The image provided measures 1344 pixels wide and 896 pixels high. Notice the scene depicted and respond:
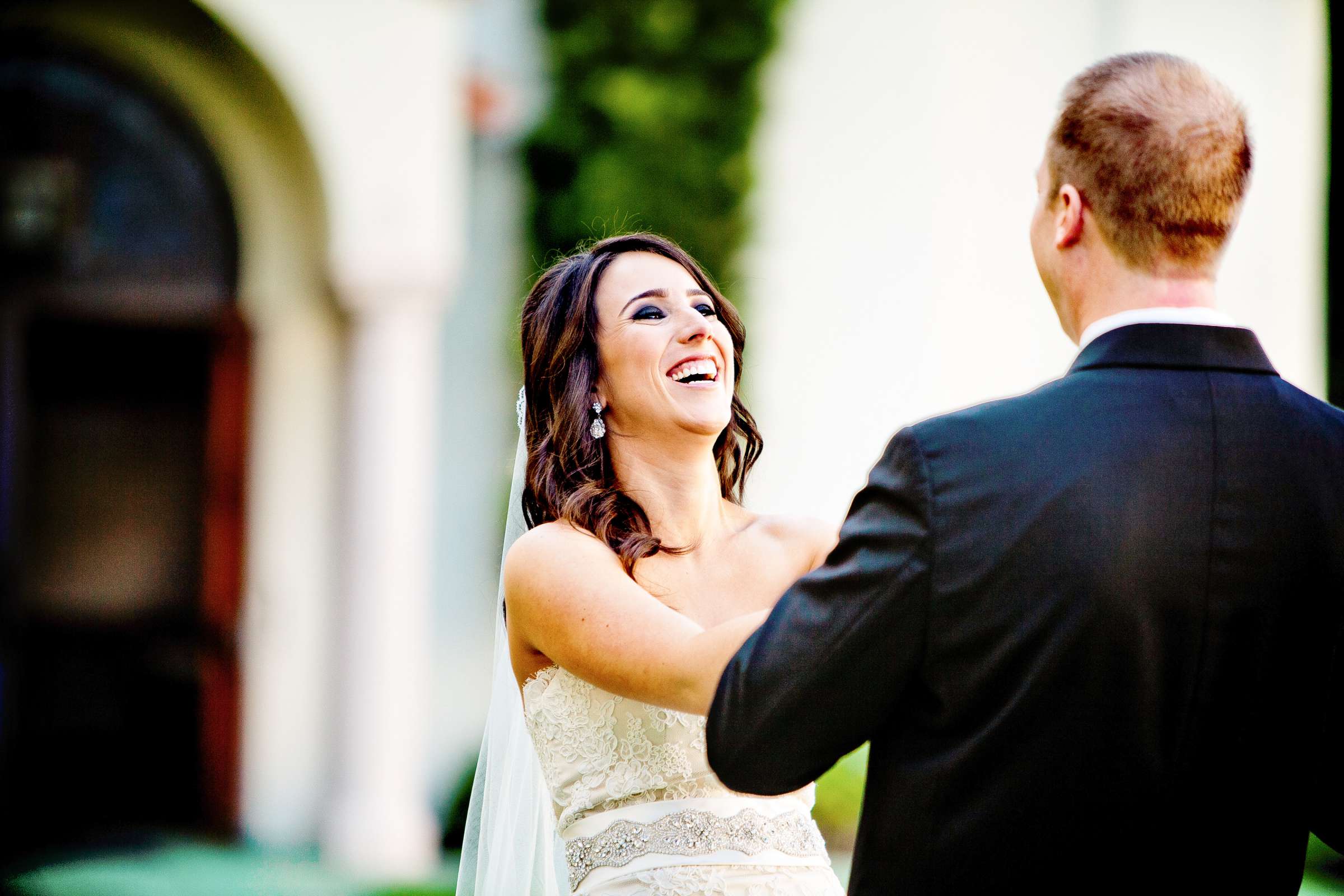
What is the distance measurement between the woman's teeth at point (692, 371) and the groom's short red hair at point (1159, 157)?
3.37 feet

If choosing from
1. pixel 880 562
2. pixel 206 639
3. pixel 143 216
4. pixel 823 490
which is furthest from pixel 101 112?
pixel 880 562

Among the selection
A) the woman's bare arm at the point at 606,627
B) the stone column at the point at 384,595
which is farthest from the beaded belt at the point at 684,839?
the stone column at the point at 384,595

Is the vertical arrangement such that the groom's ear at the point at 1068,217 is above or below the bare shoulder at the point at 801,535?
above

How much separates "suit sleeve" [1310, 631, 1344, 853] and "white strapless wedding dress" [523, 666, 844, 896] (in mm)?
947

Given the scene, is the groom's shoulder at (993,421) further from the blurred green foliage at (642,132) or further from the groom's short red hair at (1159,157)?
the blurred green foliage at (642,132)

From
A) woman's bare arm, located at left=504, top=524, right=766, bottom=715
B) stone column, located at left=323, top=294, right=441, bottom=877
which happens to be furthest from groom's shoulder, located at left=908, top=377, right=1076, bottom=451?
stone column, located at left=323, top=294, right=441, bottom=877

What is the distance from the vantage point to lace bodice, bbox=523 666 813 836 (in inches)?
102

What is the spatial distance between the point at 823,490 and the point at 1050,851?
7.03m

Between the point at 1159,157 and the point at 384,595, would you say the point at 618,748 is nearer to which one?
the point at 1159,157

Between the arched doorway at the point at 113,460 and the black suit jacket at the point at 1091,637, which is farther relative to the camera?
the arched doorway at the point at 113,460

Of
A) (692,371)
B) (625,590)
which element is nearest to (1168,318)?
(625,590)

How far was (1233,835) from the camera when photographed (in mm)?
1807

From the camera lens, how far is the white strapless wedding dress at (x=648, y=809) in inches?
99.2

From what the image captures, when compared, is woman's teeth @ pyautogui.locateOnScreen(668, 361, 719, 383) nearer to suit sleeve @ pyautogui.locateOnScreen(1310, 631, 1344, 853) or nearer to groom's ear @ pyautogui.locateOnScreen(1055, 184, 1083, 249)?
groom's ear @ pyautogui.locateOnScreen(1055, 184, 1083, 249)
